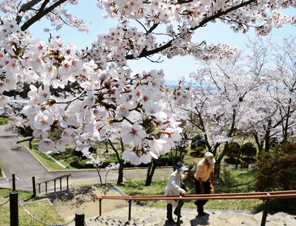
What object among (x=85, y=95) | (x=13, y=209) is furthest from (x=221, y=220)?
(x=13, y=209)

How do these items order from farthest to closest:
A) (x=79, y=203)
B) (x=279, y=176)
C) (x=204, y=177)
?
(x=79, y=203) → (x=279, y=176) → (x=204, y=177)

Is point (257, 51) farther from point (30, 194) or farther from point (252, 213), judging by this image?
point (30, 194)

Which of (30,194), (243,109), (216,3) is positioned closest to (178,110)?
(243,109)

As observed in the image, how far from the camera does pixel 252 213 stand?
4.55m

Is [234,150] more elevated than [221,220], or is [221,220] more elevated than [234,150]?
[221,220]

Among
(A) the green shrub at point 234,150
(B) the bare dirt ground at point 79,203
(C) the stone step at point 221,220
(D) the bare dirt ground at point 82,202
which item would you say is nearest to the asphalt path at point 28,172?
(D) the bare dirt ground at point 82,202

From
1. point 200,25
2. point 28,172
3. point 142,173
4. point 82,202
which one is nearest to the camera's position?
point 200,25

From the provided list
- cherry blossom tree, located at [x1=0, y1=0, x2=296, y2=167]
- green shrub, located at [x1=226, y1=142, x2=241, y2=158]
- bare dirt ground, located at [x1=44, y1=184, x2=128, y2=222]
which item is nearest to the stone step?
bare dirt ground, located at [x1=44, y1=184, x2=128, y2=222]

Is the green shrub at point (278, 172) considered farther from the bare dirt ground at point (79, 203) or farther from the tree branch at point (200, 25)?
the bare dirt ground at point (79, 203)

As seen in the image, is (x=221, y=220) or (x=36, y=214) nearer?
(x=221, y=220)

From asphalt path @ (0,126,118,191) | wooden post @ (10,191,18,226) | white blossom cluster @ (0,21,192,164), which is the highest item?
white blossom cluster @ (0,21,192,164)

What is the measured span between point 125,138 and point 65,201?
27.0ft

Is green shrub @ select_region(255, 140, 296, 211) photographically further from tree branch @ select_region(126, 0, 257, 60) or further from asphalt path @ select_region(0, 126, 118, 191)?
asphalt path @ select_region(0, 126, 118, 191)

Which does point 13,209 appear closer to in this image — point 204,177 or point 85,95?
point 85,95
